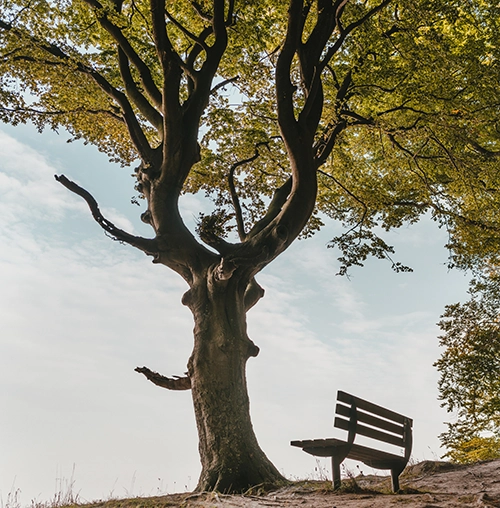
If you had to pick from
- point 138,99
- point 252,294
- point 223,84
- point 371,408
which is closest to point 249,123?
point 223,84

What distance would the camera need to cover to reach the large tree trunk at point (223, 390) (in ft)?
25.4

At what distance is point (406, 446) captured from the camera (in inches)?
297

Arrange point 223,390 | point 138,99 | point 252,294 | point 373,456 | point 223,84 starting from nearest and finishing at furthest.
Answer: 1. point 373,456
2. point 223,390
3. point 252,294
4. point 138,99
5. point 223,84

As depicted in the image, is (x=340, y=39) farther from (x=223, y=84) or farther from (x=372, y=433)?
(x=372, y=433)

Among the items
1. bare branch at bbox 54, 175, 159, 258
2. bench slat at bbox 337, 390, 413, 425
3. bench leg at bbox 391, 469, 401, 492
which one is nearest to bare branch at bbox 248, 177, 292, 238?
bare branch at bbox 54, 175, 159, 258

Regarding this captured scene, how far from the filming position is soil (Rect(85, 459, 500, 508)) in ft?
18.6

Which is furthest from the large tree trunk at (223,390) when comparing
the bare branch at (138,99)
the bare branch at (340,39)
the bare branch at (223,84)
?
the bare branch at (223,84)

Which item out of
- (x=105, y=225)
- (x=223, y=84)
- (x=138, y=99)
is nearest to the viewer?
(x=105, y=225)

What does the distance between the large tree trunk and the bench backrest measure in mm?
1829

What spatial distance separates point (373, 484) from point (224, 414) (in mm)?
2562

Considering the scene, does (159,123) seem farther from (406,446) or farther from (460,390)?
(460,390)

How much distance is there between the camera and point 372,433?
22.6 ft

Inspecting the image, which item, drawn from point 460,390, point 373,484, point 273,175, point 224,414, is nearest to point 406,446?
point 373,484

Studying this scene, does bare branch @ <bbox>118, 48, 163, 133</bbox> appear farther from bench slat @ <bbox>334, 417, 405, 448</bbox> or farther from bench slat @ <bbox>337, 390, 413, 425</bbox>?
bench slat @ <bbox>334, 417, 405, 448</bbox>
